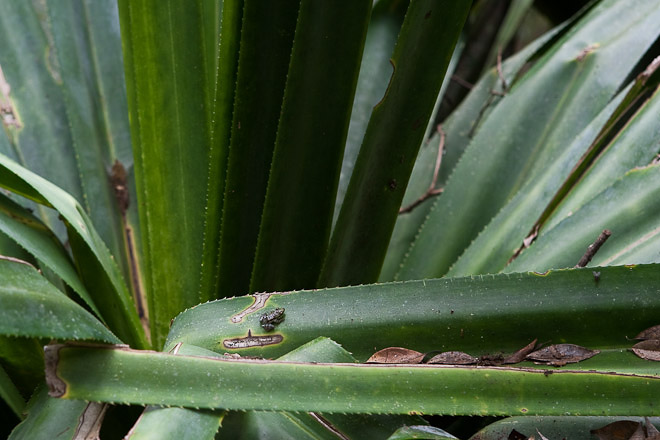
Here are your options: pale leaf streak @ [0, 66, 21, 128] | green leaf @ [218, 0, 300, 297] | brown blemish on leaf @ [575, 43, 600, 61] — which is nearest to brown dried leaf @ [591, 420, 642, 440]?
green leaf @ [218, 0, 300, 297]

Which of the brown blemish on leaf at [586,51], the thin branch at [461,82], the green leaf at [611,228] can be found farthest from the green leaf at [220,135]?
the thin branch at [461,82]

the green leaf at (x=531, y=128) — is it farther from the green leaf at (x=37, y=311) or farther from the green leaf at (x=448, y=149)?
the green leaf at (x=37, y=311)

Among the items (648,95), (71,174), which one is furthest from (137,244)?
(648,95)

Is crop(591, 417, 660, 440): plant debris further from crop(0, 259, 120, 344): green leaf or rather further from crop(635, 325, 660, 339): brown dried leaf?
crop(0, 259, 120, 344): green leaf

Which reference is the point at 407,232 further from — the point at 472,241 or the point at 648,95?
the point at 648,95

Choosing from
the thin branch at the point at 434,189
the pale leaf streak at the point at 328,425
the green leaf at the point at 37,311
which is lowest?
the thin branch at the point at 434,189

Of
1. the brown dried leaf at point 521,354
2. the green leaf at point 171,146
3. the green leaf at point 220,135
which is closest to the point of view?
the brown dried leaf at point 521,354
